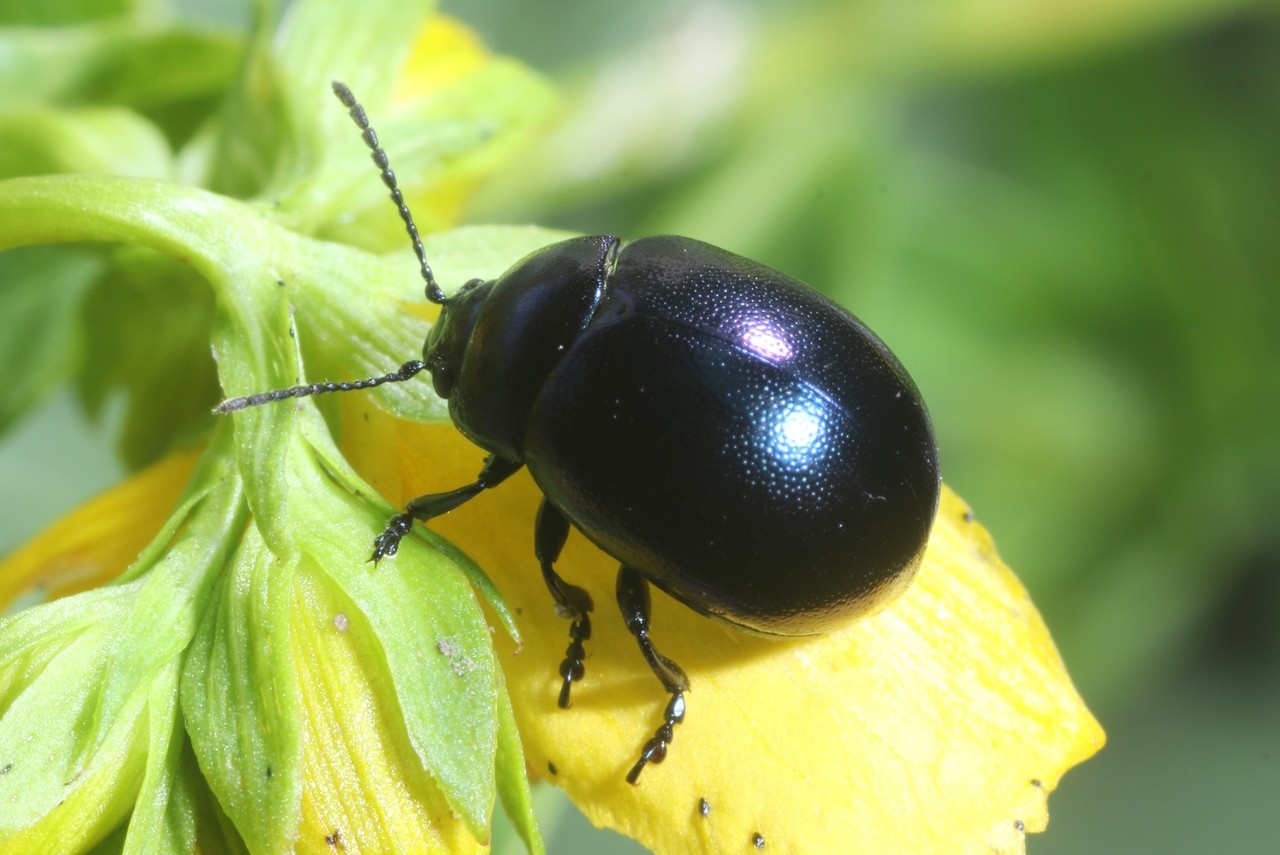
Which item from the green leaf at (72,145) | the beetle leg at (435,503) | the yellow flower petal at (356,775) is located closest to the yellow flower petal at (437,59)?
the green leaf at (72,145)

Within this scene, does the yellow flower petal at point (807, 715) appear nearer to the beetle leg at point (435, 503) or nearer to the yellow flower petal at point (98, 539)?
the beetle leg at point (435, 503)

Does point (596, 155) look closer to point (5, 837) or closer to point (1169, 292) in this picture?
point (1169, 292)

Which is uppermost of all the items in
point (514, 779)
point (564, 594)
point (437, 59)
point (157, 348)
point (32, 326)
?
point (437, 59)

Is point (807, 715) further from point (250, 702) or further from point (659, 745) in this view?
point (250, 702)

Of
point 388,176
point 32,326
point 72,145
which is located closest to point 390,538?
point 388,176

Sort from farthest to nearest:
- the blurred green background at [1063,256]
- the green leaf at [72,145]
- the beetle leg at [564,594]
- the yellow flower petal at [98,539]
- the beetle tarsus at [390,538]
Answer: the blurred green background at [1063,256] → the green leaf at [72,145] → the yellow flower petal at [98,539] → the beetle leg at [564,594] → the beetle tarsus at [390,538]

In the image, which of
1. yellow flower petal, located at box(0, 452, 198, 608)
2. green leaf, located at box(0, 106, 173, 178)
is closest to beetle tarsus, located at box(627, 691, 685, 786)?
yellow flower petal, located at box(0, 452, 198, 608)

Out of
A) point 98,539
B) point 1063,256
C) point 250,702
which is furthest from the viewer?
point 1063,256
